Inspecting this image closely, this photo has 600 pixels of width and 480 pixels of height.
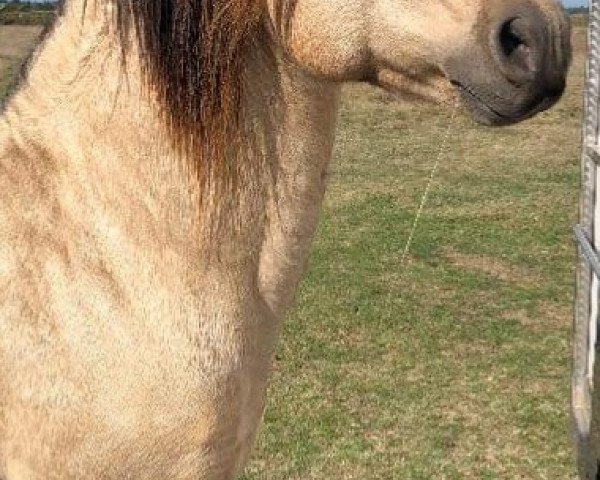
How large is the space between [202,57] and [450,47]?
0.37 m

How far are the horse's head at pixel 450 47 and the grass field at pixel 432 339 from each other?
0.43 feet

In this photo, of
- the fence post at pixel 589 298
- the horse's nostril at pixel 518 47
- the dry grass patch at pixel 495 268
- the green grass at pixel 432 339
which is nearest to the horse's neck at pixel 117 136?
the green grass at pixel 432 339

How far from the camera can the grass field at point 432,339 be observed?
3.56m

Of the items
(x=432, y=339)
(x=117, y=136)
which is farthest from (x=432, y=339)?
(x=117, y=136)

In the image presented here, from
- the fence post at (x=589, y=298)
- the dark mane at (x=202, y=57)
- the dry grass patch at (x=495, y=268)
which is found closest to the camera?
the dark mane at (x=202, y=57)

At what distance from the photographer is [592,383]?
321cm

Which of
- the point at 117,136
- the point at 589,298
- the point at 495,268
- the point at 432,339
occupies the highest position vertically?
the point at 117,136

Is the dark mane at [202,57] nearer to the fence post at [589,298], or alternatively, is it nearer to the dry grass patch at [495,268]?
the fence post at [589,298]

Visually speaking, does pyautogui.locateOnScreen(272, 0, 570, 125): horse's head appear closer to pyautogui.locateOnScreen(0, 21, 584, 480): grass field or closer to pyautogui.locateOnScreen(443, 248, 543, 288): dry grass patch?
pyautogui.locateOnScreen(0, 21, 584, 480): grass field

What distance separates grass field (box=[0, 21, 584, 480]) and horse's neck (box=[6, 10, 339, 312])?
0.21 metres

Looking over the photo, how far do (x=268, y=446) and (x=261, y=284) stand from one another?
2311 mm

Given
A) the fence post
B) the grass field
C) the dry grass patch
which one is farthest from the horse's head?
the dry grass patch

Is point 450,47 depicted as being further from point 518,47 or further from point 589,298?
point 589,298

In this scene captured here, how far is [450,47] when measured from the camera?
4.03ft
